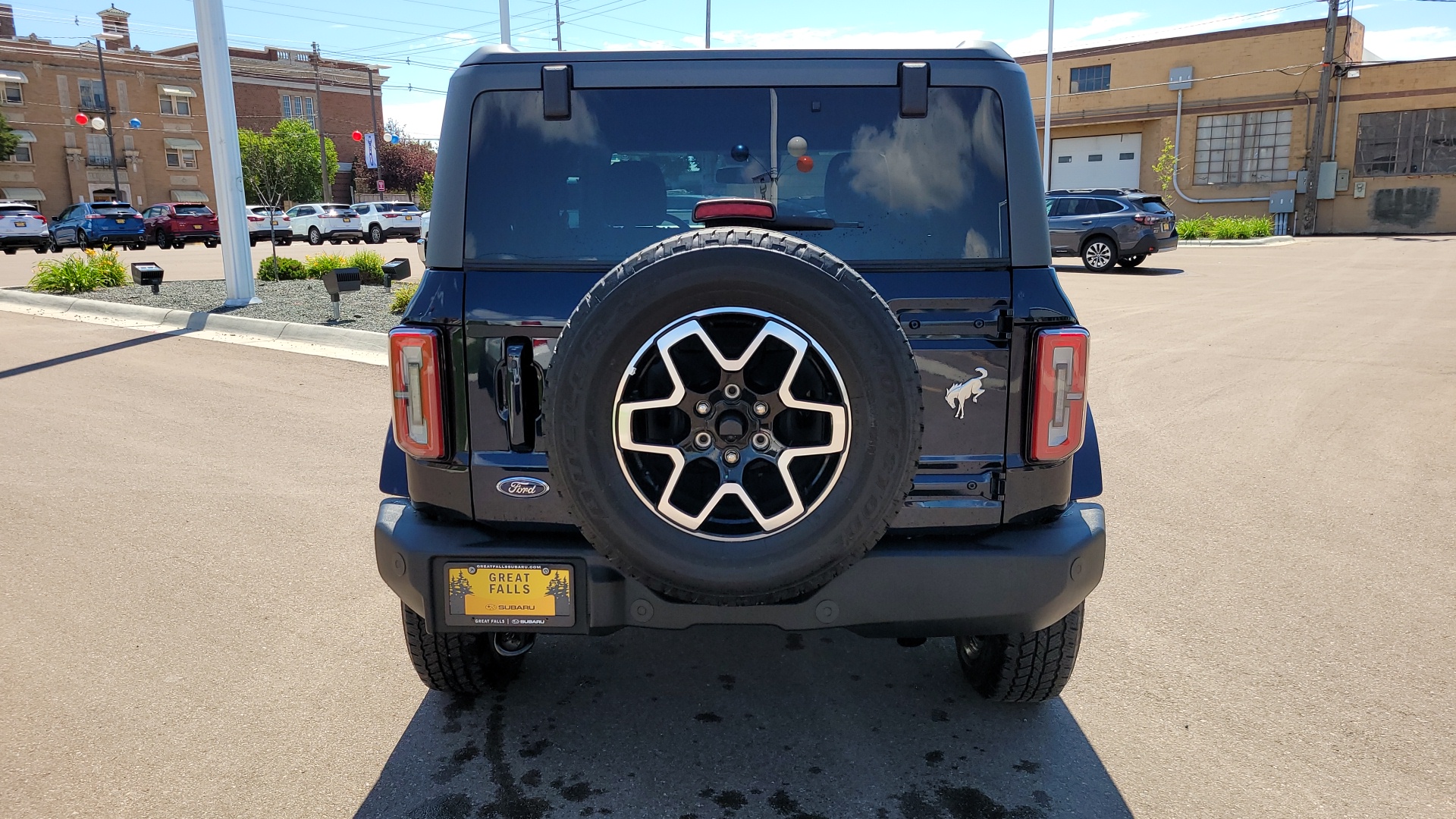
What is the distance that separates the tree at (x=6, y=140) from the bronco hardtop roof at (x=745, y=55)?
72018 millimetres

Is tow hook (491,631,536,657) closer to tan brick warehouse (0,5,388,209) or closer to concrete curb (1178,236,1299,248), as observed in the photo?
concrete curb (1178,236,1299,248)

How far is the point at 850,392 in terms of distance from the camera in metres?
2.43

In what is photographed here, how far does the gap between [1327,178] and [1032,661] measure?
48209 mm

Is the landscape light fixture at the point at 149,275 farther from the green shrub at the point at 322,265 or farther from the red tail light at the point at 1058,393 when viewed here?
the red tail light at the point at 1058,393

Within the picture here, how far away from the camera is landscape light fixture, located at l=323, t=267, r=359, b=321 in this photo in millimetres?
12664

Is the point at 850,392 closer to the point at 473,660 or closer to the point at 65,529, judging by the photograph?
the point at 473,660

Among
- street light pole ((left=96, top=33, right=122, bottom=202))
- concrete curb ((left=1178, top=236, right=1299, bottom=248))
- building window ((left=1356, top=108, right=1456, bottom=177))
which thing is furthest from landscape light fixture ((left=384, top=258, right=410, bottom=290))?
street light pole ((left=96, top=33, right=122, bottom=202))

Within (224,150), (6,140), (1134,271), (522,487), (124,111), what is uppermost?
(124,111)

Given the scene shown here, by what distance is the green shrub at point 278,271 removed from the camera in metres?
17.8

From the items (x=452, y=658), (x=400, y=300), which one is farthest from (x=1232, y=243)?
(x=452, y=658)

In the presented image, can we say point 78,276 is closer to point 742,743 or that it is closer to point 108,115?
point 742,743

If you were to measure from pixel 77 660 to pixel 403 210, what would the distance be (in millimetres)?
39552

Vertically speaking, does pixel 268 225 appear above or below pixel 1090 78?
below

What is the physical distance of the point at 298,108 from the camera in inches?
3169
